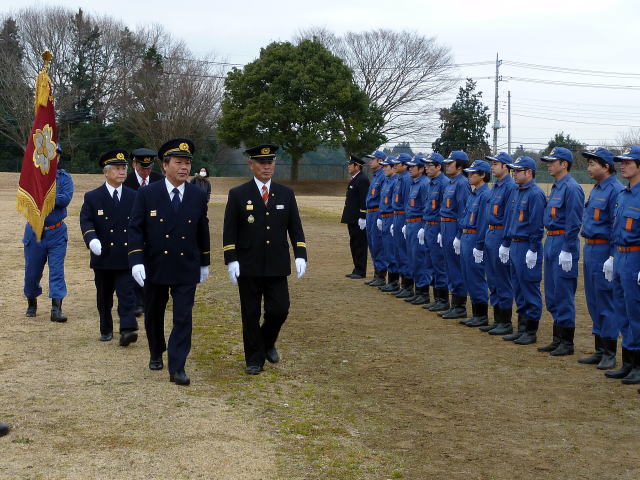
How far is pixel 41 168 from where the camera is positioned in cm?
1048

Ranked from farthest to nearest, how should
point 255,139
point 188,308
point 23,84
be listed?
point 23,84 → point 255,139 → point 188,308

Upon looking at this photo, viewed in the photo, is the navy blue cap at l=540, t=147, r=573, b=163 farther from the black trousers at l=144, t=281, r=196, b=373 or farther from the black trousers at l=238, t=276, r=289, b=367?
the black trousers at l=144, t=281, r=196, b=373

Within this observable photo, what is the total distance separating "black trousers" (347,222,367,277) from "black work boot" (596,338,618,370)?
728 cm

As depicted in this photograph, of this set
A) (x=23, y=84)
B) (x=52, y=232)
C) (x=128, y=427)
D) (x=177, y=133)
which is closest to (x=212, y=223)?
(x=52, y=232)

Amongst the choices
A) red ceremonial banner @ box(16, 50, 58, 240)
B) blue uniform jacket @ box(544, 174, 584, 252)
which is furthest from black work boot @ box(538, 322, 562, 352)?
red ceremonial banner @ box(16, 50, 58, 240)

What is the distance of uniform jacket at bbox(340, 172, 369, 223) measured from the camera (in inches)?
614

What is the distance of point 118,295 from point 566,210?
499 centimetres

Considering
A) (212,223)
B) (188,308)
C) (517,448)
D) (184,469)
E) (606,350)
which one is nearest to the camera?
(184,469)

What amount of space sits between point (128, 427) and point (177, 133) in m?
51.0

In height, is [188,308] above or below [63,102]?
below

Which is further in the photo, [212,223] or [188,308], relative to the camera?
[212,223]

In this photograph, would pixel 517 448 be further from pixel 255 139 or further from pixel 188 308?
pixel 255 139

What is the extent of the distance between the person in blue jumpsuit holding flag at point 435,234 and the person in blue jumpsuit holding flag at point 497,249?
1.56 meters

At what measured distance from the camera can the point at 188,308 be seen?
776 centimetres
